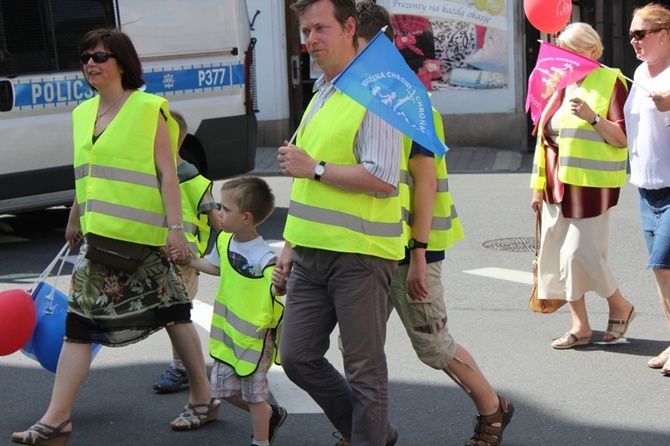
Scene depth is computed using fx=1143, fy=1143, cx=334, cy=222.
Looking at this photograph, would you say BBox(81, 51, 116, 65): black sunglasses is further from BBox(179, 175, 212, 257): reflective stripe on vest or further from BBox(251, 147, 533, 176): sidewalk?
BBox(251, 147, 533, 176): sidewalk

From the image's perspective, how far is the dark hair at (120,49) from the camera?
15.7ft

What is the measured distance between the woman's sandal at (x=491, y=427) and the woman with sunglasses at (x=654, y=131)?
1.37m

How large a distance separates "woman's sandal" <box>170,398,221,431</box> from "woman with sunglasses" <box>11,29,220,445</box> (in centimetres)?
44

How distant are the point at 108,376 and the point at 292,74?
12.7 m

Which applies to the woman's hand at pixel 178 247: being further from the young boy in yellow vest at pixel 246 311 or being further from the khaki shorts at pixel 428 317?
the khaki shorts at pixel 428 317

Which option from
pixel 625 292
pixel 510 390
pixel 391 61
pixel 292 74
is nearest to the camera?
pixel 391 61

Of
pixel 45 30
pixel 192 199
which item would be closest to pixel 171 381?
pixel 192 199

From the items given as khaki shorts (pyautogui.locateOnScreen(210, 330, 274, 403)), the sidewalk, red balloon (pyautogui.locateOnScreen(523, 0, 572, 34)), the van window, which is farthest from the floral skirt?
the sidewalk

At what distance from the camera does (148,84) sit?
10.1 metres

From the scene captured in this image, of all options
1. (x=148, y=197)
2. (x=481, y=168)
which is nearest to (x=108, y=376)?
(x=148, y=197)

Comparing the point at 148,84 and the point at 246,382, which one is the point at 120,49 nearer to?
the point at 246,382

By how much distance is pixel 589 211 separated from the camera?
614 cm

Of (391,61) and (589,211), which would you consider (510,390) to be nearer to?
(589,211)

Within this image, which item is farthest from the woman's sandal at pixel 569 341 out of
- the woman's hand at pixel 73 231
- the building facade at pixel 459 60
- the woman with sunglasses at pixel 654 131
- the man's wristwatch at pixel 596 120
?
the building facade at pixel 459 60
